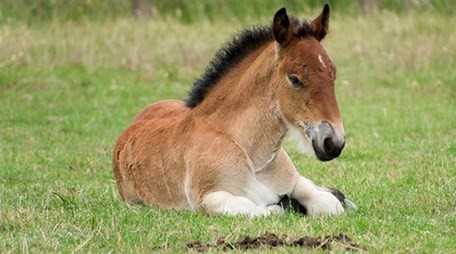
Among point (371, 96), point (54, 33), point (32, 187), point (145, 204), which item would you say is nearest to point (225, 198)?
point (145, 204)

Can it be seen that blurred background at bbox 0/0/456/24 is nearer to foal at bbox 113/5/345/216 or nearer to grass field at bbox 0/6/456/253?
grass field at bbox 0/6/456/253

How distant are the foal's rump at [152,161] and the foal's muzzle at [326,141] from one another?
1.35 m

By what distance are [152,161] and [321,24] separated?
1.82 m

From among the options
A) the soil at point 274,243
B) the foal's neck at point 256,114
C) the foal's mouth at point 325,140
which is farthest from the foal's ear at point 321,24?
the soil at point 274,243

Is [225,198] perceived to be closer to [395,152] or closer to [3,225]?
[3,225]

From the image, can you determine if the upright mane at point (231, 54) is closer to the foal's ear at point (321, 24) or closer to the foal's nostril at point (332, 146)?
the foal's ear at point (321, 24)

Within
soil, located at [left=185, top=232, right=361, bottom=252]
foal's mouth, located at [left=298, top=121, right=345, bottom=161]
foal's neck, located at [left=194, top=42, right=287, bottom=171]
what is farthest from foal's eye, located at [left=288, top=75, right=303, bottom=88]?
soil, located at [left=185, top=232, right=361, bottom=252]

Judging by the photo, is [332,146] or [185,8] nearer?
[332,146]

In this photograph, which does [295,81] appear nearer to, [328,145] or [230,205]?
[328,145]

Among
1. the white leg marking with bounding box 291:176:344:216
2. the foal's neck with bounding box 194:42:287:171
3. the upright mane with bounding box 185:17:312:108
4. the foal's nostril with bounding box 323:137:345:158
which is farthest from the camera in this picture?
the upright mane with bounding box 185:17:312:108

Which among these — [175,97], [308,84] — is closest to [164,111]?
[308,84]

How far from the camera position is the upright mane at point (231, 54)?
8352 mm

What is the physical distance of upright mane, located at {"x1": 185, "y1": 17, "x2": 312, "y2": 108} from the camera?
835 cm

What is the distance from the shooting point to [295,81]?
7.68 m
